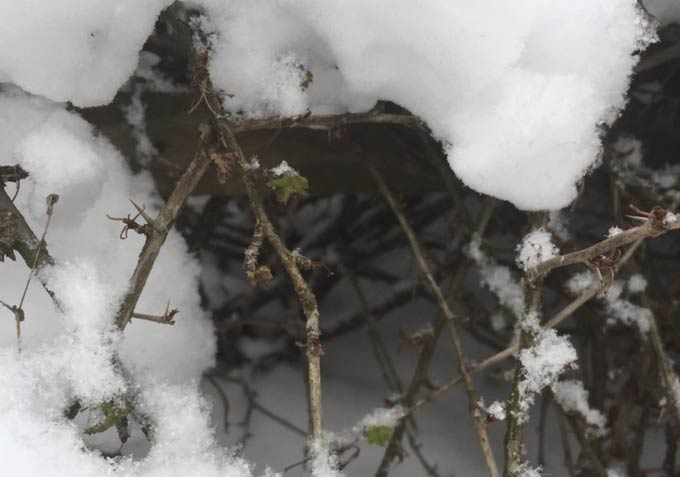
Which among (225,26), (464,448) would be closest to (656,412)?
(464,448)

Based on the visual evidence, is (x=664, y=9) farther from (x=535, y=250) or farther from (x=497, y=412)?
(x=497, y=412)

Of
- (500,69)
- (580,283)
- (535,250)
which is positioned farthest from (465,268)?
(500,69)

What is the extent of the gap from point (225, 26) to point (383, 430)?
63cm

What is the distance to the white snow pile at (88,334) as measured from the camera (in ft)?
2.54

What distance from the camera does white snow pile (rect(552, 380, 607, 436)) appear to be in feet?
3.60

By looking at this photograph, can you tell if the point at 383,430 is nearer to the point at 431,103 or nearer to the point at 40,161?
Result: the point at 431,103

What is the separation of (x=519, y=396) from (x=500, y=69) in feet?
1.31

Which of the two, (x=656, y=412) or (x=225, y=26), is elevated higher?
(x=225, y=26)

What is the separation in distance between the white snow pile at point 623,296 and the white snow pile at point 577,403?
0.43 ft

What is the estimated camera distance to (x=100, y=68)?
0.88m

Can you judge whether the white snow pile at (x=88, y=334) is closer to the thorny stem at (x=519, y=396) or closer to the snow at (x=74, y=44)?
the snow at (x=74, y=44)

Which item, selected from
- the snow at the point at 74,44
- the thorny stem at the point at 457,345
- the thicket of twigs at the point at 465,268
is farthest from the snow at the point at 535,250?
the snow at the point at 74,44

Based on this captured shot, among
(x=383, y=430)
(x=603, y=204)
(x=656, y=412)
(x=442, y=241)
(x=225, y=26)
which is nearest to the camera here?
(x=225, y=26)

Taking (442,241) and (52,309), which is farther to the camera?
(442,241)
